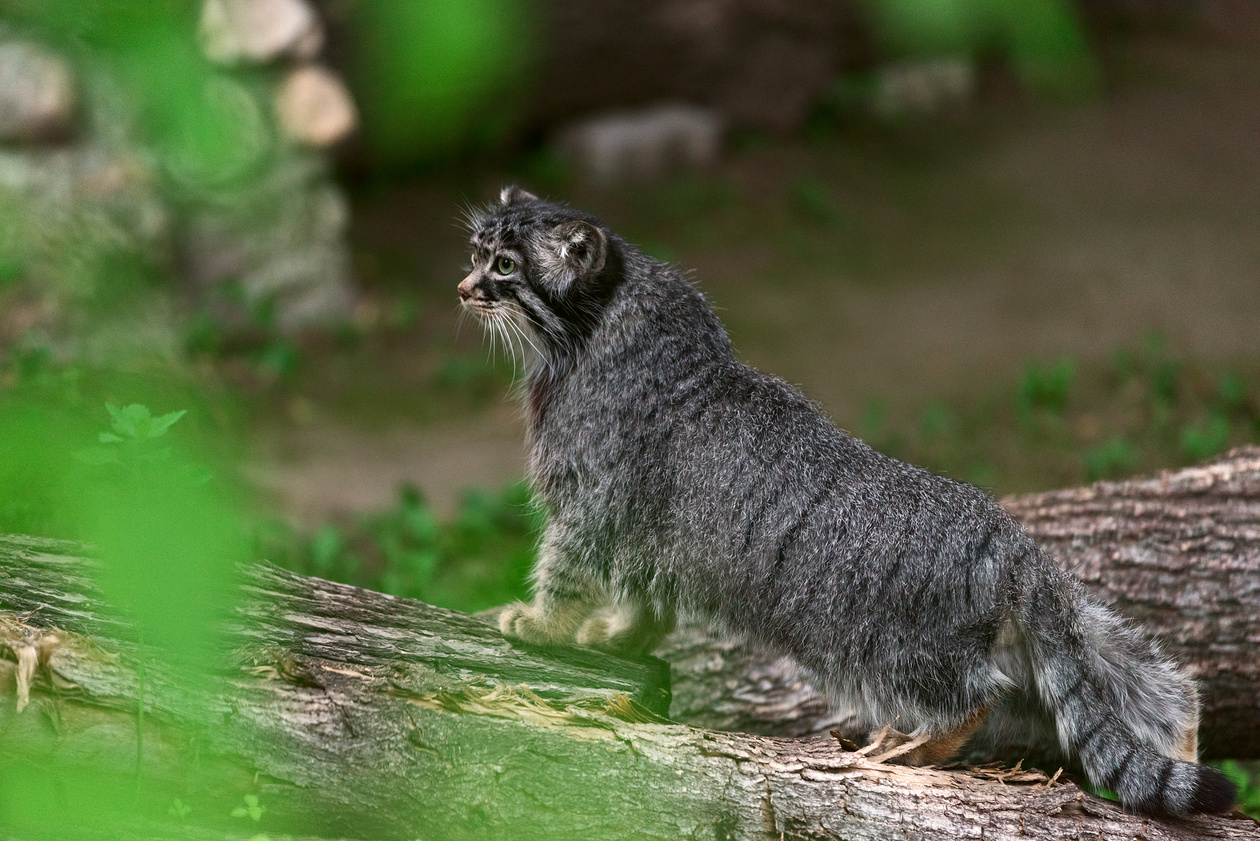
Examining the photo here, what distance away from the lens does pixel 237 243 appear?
29.6ft

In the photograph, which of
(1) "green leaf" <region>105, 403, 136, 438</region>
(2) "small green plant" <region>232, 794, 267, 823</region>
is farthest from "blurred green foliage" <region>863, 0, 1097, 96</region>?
(2) "small green plant" <region>232, 794, 267, 823</region>

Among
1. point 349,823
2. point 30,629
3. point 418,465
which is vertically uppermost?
point 418,465

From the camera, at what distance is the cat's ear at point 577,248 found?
4160mm

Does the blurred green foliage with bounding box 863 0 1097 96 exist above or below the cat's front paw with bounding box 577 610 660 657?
above

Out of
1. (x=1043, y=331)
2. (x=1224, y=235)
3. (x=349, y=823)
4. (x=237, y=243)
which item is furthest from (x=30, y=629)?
(x=1224, y=235)

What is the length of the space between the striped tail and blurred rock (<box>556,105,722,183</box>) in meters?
8.90

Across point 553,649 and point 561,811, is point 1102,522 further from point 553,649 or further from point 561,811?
point 561,811

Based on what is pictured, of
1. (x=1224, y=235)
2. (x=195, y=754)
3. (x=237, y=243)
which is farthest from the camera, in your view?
(x=1224, y=235)

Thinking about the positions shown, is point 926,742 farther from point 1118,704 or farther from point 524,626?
point 524,626

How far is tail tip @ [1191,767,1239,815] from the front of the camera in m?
3.39

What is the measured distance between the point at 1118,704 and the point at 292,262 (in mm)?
7577

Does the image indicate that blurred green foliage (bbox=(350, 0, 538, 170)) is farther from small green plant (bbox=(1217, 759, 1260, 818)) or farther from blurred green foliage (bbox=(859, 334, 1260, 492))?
blurred green foliage (bbox=(859, 334, 1260, 492))

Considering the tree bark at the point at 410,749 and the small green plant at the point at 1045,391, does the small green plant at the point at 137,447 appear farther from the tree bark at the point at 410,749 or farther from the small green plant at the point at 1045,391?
the small green plant at the point at 1045,391

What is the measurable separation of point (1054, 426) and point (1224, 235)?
402cm
